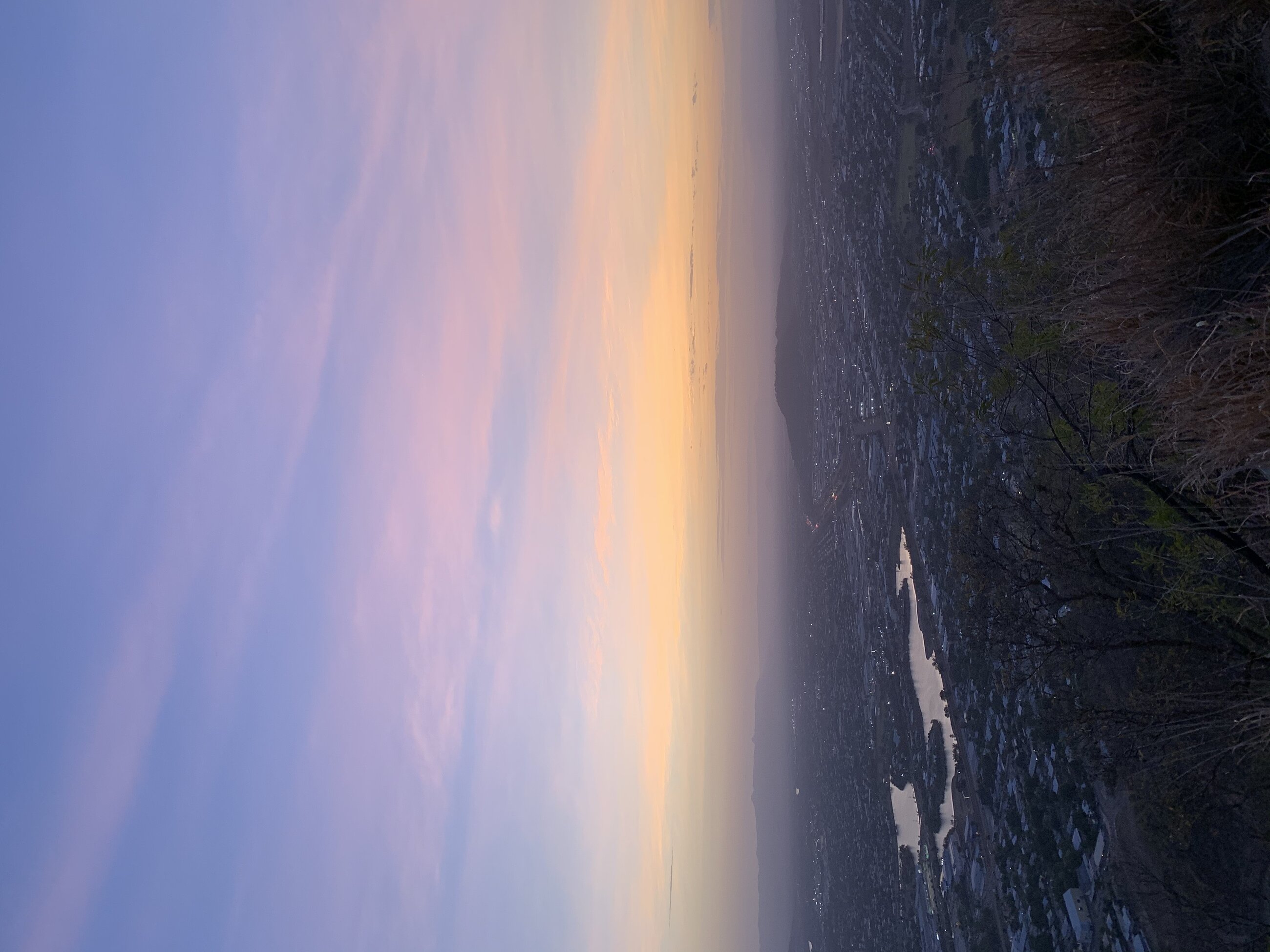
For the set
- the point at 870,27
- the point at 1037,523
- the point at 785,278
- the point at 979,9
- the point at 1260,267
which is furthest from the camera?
the point at 785,278

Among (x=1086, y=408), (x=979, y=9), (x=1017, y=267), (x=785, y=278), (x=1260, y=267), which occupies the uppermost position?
(x=785, y=278)

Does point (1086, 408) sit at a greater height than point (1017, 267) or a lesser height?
lesser

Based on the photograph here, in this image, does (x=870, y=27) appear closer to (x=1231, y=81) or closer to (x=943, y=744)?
(x=943, y=744)

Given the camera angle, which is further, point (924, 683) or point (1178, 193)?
point (924, 683)

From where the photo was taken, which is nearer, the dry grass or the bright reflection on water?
the dry grass

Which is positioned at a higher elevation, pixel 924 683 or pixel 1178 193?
pixel 924 683

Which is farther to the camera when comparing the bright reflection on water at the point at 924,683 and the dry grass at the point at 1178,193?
the bright reflection on water at the point at 924,683

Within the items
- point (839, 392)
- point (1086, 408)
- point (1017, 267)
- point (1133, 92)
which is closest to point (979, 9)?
point (1017, 267)

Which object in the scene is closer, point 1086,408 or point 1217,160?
point 1217,160

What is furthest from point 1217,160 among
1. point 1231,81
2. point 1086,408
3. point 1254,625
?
point 1254,625

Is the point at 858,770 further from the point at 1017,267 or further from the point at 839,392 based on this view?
the point at 1017,267

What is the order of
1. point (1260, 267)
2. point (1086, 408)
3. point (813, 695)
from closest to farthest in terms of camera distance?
point (1260, 267), point (1086, 408), point (813, 695)
